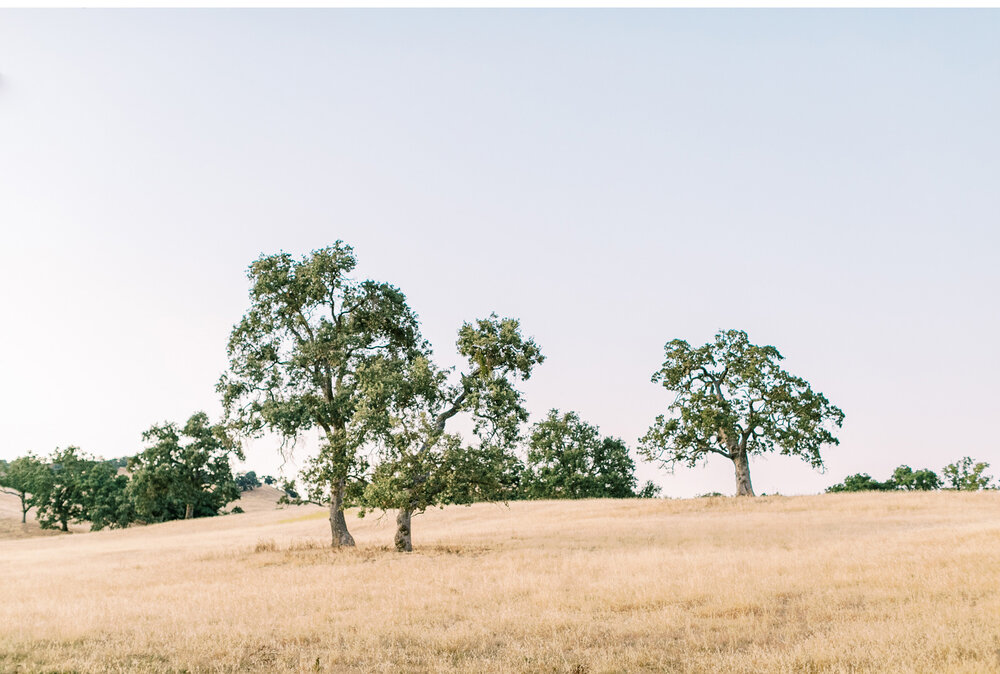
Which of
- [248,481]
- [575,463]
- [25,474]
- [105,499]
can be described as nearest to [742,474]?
[575,463]

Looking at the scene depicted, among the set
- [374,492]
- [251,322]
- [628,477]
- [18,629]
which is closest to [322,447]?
[374,492]

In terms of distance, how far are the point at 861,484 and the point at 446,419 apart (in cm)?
6979

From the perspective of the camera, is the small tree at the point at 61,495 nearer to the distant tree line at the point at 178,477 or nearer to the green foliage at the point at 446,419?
the distant tree line at the point at 178,477

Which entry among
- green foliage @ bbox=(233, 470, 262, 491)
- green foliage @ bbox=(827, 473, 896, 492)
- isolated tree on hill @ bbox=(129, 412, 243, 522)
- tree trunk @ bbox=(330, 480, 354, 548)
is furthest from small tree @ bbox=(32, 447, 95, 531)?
green foliage @ bbox=(827, 473, 896, 492)

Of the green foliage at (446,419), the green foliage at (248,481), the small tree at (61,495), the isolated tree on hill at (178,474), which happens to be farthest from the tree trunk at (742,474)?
the green foliage at (248,481)

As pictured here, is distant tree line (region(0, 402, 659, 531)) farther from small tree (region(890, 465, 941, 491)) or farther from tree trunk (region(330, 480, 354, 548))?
tree trunk (region(330, 480, 354, 548))

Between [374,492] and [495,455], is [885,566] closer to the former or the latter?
[495,455]

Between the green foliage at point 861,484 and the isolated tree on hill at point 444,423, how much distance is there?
66533 millimetres

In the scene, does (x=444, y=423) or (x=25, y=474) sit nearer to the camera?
(x=444, y=423)

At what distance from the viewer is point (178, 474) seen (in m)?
78.9

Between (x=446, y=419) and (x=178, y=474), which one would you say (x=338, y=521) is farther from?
(x=178, y=474)

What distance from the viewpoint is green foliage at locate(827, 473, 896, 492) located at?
8162 cm

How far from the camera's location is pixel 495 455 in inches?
1102

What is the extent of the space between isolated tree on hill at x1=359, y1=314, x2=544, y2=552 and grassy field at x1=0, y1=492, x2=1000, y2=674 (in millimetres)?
2469
